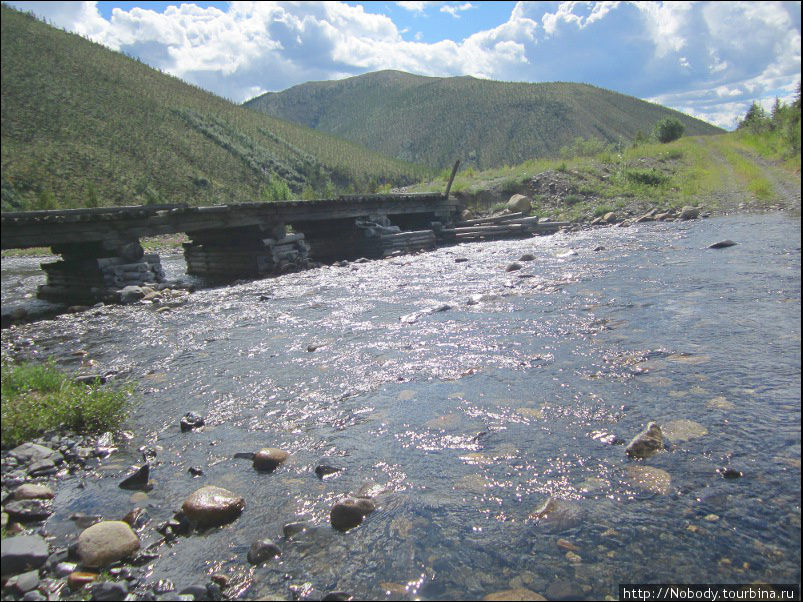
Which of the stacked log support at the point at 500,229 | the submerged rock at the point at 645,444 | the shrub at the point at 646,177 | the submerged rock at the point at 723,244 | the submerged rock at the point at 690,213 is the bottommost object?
the submerged rock at the point at 645,444

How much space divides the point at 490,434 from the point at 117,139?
68.0 meters

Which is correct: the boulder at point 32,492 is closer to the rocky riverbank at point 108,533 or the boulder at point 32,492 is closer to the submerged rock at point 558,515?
the rocky riverbank at point 108,533

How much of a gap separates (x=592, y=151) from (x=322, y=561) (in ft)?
135

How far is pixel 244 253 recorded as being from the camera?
60.2 ft

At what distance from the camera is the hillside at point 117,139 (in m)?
48.3

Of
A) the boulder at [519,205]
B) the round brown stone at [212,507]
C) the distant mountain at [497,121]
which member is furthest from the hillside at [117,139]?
the distant mountain at [497,121]

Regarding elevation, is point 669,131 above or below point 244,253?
above

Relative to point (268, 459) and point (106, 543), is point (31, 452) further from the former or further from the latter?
point (268, 459)

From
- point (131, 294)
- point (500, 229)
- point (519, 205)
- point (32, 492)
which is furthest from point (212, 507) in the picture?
point (519, 205)

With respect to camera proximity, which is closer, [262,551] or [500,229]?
[262,551]

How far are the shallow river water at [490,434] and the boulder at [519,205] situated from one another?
16.2 metres

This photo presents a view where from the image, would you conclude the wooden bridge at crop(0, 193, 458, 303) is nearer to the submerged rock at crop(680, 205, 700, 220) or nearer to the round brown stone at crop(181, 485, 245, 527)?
the submerged rock at crop(680, 205, 700, 220)

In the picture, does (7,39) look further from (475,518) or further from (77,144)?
(475,518)

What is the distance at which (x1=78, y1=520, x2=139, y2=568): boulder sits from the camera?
3.08 meters
